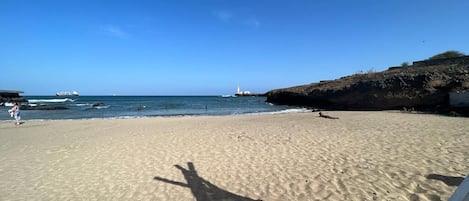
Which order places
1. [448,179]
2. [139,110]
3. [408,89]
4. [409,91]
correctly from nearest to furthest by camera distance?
[448,179] < [409,91] < [408,89] < [139,110]

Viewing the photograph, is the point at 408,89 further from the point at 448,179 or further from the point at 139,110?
the point at 139,110

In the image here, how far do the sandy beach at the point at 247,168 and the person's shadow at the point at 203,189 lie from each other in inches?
0.7

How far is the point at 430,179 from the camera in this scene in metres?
4.86

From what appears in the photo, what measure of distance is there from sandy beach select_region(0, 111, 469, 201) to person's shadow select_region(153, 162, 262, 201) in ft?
0.06

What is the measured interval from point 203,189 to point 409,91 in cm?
2451

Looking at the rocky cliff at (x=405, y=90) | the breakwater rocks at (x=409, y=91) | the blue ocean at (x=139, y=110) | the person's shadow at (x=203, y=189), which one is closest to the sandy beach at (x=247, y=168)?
the person's shadow at (x=203, y=189)

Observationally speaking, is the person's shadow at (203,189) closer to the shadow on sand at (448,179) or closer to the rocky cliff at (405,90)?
the shadow on sand at (448,179)

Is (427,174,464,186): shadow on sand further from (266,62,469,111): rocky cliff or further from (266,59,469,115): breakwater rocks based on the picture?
(266,62,469,111): rocky cliff

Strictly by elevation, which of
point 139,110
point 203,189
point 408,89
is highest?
point 408,89

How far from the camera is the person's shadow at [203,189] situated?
458cm

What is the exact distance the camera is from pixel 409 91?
23875 mm

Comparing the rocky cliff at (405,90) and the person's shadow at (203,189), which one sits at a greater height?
the rocky cliff at (405,90)

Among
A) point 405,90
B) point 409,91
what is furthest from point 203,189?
point 405,90

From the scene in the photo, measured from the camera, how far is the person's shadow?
4.58 meters
